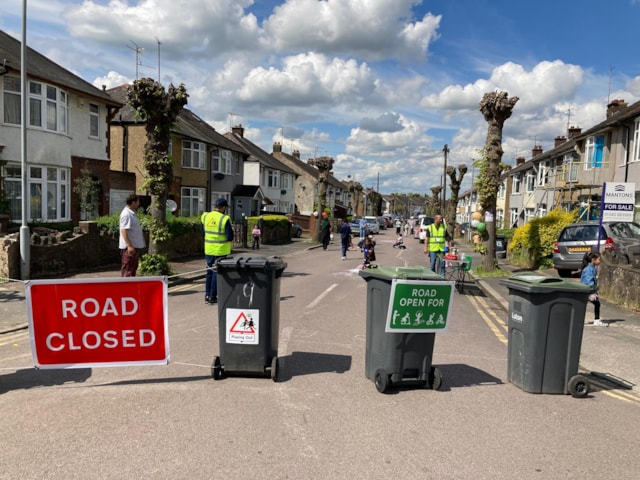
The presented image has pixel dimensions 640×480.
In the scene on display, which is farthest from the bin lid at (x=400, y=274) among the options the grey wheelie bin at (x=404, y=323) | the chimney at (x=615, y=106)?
the chimney at (x=615, y=106)

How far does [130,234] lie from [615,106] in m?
31.6

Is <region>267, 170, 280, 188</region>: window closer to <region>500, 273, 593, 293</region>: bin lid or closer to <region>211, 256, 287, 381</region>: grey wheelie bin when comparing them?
<region>211, 256, 287, 381</region>: grey wheelie bin

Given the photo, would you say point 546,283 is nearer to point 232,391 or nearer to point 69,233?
point 232,391

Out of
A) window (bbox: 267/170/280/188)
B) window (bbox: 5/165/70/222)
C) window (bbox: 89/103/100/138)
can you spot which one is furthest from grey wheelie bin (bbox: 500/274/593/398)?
window (bbox: 267/170/280/188)

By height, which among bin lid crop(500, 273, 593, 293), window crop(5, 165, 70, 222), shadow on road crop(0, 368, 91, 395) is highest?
window crop(5, 165, 70, 222)

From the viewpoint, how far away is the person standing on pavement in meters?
9.26

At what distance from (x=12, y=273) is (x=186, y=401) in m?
8.46

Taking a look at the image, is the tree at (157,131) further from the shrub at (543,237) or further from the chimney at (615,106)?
the chimney at (615,106)

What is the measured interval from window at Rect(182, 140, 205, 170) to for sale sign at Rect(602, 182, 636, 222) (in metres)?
25.5

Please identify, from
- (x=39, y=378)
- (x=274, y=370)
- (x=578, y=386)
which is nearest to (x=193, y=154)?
(x=39, y=378)

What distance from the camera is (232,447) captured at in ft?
13.2

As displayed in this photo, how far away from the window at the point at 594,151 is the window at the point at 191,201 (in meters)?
22.9

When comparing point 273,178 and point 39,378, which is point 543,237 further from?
point 273,178

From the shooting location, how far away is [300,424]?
4.50 metres
